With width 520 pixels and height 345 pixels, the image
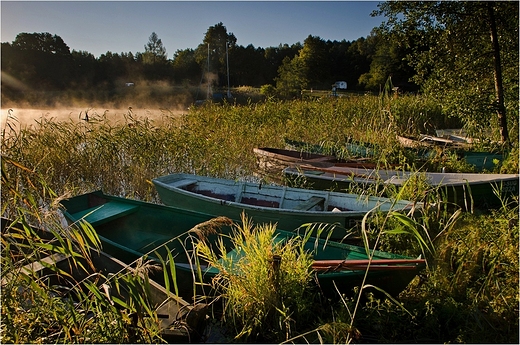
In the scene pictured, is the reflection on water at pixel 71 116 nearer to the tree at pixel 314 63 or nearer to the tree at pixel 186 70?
the tree at pixel 314 63

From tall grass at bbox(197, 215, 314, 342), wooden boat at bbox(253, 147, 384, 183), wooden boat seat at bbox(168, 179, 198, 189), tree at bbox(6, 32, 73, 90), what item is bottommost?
tall grass at bbox(197, 215, 314, 342)

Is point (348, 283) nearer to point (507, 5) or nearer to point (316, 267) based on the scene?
point (316, 267)

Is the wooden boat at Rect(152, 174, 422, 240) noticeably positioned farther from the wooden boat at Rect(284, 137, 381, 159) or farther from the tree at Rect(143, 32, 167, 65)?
the tree at Rect(143, 32, 167, 65)

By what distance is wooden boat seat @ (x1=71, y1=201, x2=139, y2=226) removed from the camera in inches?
160

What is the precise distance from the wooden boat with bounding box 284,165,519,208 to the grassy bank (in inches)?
10.6

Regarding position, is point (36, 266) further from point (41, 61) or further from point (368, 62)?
point (368, 62)

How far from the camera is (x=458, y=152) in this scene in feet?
22.5

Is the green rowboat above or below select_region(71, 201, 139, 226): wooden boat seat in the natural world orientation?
below

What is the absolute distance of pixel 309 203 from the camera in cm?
463

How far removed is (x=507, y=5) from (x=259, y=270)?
593cm

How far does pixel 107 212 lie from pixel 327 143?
15.1 feet

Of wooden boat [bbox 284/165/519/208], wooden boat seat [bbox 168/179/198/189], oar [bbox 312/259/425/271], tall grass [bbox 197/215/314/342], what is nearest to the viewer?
tall grass [bbox 197/215/314/342]

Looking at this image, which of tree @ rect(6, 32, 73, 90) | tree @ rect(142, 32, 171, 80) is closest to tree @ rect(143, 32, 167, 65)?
tree @ rect(142, 32, 171, 80)

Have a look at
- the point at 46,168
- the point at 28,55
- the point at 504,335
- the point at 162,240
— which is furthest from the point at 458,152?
the point at 28,55
